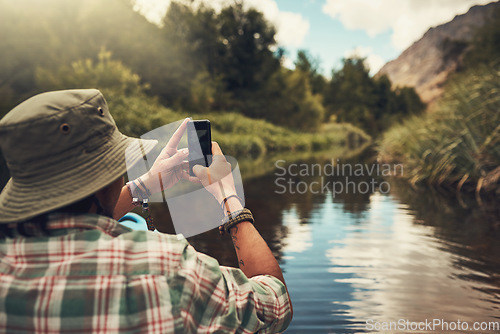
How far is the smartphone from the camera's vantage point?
50.7 inches

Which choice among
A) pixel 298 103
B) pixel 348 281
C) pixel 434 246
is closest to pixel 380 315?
pixel 348 281

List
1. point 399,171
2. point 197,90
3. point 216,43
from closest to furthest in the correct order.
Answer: point 399,171 → point 197,90 → point 216,43

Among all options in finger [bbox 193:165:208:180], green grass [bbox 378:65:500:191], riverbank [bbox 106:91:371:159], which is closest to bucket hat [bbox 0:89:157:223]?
finger [bbox 193:165:208:180]

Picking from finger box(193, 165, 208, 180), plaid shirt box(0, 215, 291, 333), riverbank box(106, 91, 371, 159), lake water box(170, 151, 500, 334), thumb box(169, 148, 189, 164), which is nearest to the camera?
plaid shirt box(0, 215, 291, 333)

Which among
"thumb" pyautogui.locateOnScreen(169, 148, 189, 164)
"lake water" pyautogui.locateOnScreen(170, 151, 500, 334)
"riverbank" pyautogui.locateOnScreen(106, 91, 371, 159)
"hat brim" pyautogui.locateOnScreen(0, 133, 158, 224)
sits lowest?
"lake water" pyautogui.locateOnScreen(170, 151, 500, 334)

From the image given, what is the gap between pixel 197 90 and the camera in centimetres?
2934

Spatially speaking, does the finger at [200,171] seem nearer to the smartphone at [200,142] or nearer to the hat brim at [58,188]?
the smartphone at [200,142]

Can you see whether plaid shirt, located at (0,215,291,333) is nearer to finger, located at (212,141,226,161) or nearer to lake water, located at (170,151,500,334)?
finger, located at (212,141,226,161)

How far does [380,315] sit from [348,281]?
0.71 meters

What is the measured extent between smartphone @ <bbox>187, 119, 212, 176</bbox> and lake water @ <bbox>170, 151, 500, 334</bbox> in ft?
6.10

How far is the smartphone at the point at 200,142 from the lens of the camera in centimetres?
129

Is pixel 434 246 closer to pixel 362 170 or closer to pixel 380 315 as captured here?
pixel 380 315

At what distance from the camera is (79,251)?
→ 965 mm

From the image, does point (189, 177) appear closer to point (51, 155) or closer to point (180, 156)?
point (180, 156)
